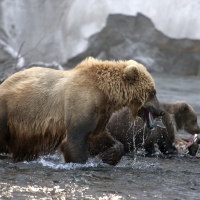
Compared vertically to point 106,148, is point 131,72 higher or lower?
higher

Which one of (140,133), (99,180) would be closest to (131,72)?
(99,180)

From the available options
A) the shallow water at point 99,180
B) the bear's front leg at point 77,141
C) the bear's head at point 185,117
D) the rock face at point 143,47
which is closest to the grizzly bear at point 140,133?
the bear's head at point 185,117

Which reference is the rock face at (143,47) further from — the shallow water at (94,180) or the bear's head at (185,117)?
the shallow water at (94,180)

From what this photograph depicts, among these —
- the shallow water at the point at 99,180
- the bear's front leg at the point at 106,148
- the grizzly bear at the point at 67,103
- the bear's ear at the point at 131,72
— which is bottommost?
the shallow water at the point at 99,180

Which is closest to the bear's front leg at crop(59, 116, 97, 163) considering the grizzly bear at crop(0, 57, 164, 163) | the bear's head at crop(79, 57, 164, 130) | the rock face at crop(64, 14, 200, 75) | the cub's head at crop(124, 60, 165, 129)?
the grizzly bear at crop(0, 57, 164, 163)

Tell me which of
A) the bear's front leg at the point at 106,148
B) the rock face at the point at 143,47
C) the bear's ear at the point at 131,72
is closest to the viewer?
the bear's ear at the point at 131,72

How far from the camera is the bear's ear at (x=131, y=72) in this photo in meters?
5.87

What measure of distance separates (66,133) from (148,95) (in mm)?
974

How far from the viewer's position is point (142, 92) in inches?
236

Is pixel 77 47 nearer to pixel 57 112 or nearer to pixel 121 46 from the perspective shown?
pixel 121 46

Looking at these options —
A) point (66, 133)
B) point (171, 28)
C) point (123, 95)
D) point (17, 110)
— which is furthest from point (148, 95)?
point (171, 28)

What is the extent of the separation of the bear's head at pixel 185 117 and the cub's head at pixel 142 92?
8.26 feet

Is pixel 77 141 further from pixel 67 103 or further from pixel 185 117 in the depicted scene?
pixel 185 117

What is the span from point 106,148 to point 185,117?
2.65 meters
